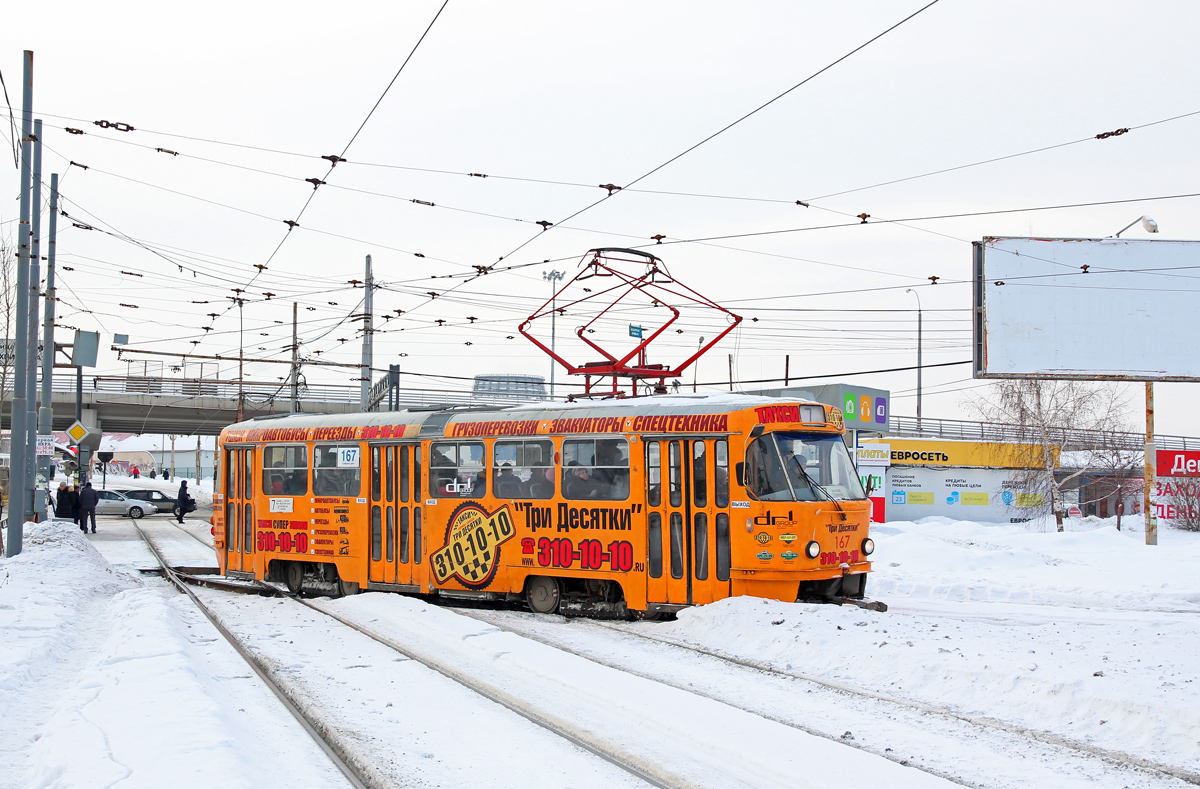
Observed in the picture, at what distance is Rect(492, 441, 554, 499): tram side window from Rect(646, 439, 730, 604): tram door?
1585mm

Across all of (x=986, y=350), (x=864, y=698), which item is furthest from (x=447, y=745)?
(x=986, y=350)

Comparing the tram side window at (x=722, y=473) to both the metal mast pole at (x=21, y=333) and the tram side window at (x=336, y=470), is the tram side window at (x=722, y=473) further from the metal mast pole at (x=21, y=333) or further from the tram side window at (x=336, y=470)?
the metal mast pole at (x=21, y=333)

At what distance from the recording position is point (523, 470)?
522 inches

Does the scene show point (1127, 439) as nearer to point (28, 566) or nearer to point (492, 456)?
point (492, 456)

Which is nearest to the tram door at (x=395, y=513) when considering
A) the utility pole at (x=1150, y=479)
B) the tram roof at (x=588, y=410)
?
the tram roof at (x=588, y=410)

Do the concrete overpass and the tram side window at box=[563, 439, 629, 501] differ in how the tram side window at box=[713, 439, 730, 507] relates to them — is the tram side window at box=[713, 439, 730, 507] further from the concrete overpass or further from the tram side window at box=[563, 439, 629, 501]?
the concrete overpass

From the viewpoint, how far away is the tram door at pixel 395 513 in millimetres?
14406

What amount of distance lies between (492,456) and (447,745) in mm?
7364

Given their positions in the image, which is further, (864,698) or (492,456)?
(492,456)

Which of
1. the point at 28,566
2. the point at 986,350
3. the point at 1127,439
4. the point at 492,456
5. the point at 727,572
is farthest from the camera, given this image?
the point at 1127,439

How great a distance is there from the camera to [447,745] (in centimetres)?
643

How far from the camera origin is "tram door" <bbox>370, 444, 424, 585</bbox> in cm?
1441

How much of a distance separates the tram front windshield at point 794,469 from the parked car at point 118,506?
41.3 metres

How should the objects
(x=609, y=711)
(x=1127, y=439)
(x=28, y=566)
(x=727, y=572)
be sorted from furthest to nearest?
(x=1127, y=439), (x=28, y=566), (x=727, y=572), (x=609, y=711)
